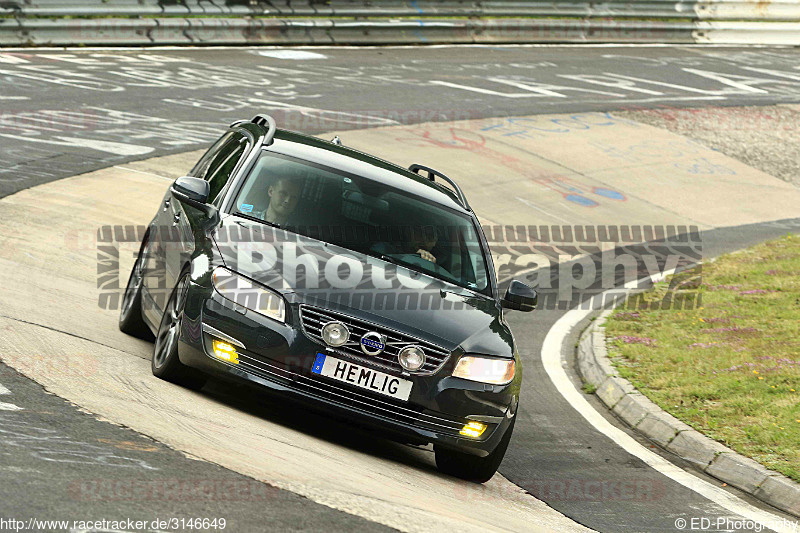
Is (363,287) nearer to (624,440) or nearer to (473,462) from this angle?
(473,462)

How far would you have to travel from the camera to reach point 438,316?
6820 mm

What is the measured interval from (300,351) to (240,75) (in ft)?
53.8

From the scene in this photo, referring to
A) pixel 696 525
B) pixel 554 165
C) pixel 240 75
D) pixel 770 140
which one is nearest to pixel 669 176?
pixel 554 165

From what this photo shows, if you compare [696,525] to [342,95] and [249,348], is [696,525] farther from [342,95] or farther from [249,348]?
[342,95]

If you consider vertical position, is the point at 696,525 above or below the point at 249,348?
below

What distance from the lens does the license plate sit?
6430 mm

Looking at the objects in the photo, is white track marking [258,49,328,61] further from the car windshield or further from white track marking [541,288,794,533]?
the car windshield

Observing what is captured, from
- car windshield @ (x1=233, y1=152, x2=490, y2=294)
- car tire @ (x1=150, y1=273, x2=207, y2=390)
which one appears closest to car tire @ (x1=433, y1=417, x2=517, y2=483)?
car windshield @ (x1=233, y1=152, x2=490, y2=294)

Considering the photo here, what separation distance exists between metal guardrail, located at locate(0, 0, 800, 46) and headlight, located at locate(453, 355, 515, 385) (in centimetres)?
1665

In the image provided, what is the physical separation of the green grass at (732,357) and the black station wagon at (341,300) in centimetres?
205

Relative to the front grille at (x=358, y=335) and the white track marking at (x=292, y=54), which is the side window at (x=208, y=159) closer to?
the front grille at (x=358, y=335)

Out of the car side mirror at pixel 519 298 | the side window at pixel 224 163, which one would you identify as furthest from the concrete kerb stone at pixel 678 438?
the side window at pixel 224 163

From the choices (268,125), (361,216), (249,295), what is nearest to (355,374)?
(249,295)

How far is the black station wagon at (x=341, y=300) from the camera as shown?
6.47 m
